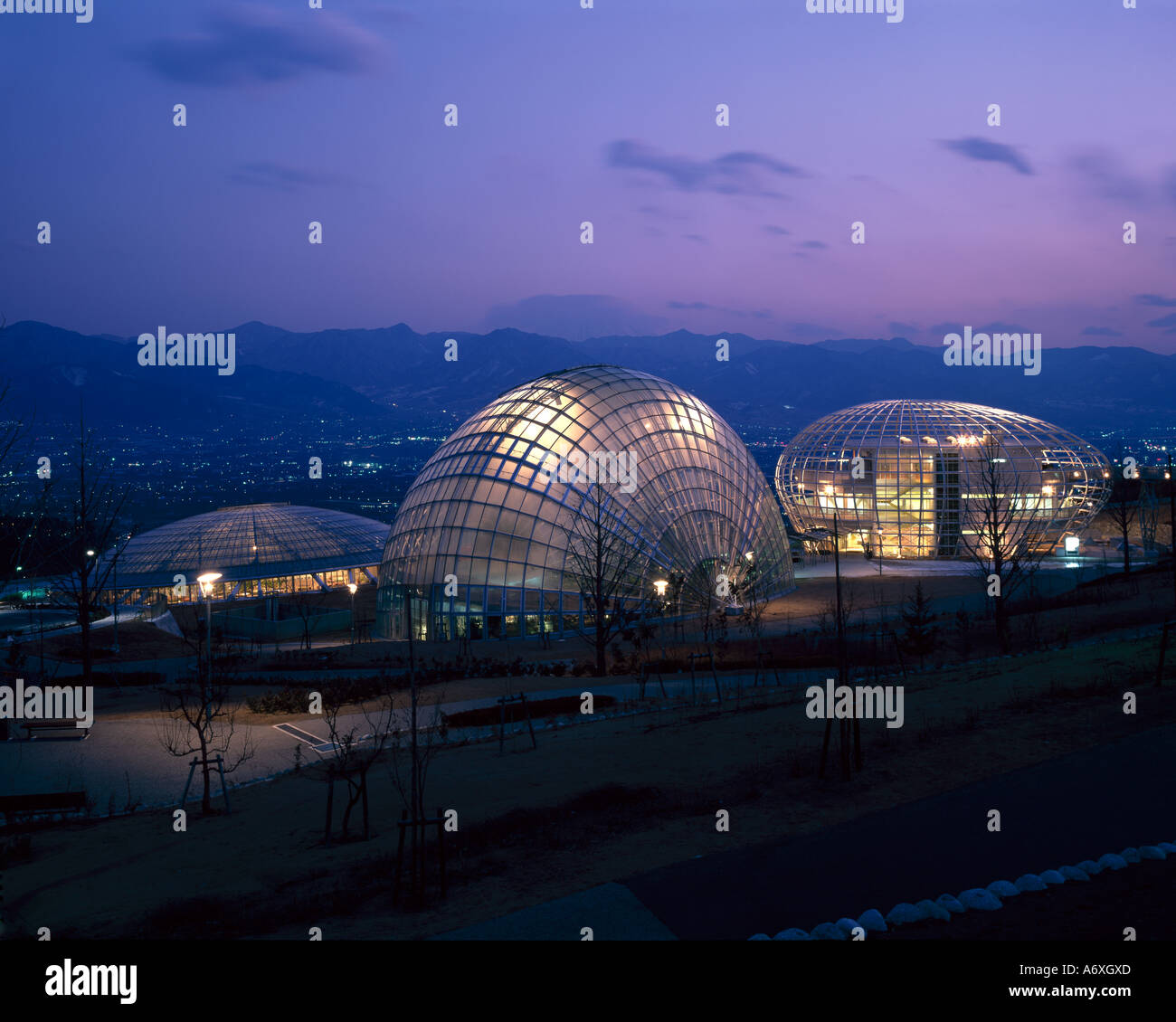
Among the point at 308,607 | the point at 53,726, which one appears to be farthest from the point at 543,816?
the point at 308,607

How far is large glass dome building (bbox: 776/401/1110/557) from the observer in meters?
64.4

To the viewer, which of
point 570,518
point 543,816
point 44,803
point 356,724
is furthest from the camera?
point 570,518

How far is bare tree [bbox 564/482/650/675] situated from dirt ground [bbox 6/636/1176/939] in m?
15.6

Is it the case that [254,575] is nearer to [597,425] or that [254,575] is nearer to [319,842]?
[597,425]

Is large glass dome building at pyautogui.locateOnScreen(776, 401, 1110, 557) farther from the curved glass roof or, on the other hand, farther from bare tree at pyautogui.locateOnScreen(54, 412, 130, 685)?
bare tree at pyautogui.locateOnScreen(54, 412, 130, 685)

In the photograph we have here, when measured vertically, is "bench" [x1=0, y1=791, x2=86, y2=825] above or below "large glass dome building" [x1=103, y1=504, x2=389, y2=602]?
below

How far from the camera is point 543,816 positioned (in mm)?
14141

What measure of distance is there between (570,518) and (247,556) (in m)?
32.4

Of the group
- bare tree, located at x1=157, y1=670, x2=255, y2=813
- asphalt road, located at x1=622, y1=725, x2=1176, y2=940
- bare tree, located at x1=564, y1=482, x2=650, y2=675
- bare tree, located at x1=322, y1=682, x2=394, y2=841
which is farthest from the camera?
bare tree, located at x1=564, y1=482, x2=650, y2=675

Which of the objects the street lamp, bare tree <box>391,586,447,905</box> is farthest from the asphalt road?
the street lamp

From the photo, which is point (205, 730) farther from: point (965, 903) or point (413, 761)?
point (965, 903)

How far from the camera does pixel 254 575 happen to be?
6019 centimetres
